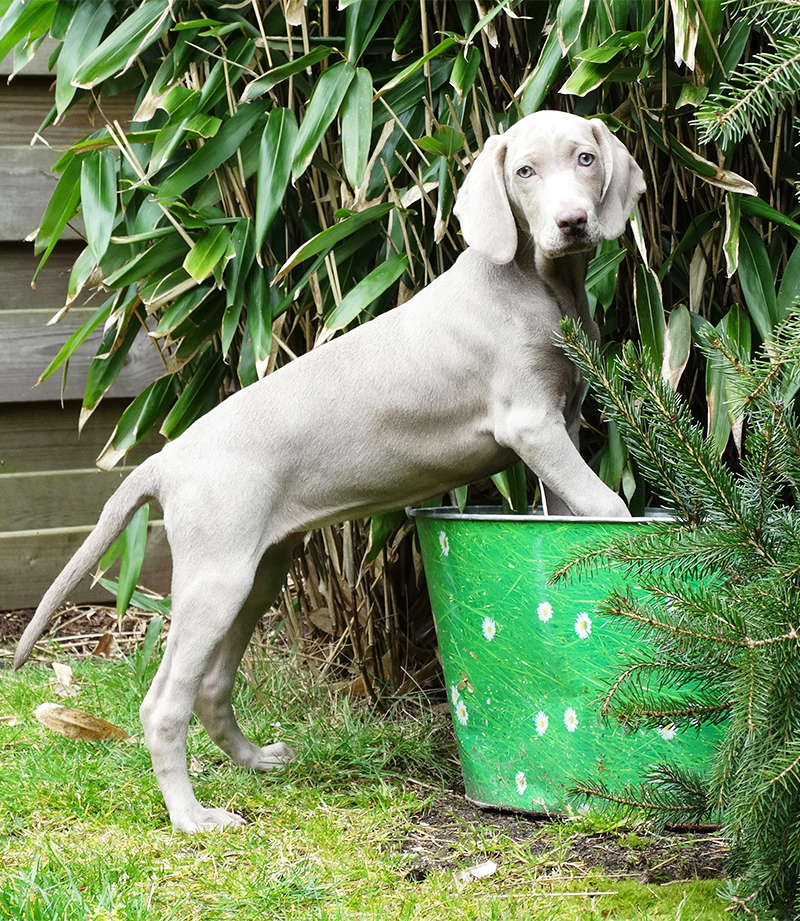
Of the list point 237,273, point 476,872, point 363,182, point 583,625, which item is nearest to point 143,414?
point 237,273

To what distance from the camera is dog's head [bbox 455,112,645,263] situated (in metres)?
1.81

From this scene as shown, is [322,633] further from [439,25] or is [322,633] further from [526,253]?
[439,25]

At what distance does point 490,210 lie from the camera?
6.15ft

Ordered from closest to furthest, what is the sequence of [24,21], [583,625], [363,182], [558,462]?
[583,625] < [558,462] < [363,182] < [24,21]

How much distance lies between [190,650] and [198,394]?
84 cm

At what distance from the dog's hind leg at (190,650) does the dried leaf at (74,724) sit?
48cm

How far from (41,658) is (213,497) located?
1.55m

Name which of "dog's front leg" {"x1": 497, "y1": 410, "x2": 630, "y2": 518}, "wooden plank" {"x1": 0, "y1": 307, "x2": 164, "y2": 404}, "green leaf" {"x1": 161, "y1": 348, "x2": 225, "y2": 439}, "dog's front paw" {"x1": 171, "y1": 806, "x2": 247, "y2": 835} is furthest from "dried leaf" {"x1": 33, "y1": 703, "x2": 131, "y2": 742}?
"wooden plank" {"x1": 0, "y1": 307, "x2": 164, "y2": 404}

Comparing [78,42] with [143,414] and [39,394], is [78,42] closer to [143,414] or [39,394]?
[143,414]

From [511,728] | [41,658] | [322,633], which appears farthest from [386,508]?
[41,658]

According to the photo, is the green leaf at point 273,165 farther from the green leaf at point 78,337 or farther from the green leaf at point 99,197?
the green leaf at point 78,337

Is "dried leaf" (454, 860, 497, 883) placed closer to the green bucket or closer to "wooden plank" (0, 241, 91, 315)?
the green bucket

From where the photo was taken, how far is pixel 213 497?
6.36ft

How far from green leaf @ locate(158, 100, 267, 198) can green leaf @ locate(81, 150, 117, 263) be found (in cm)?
17
